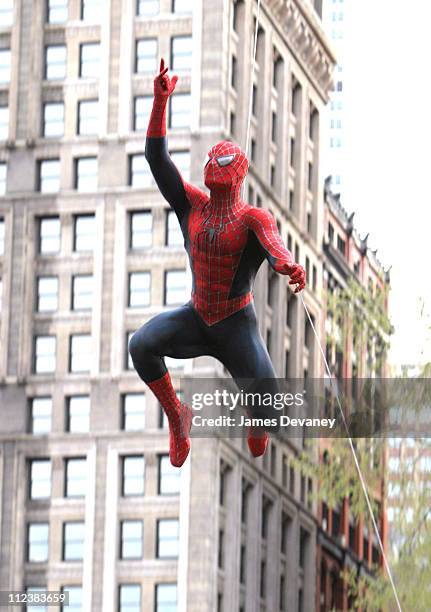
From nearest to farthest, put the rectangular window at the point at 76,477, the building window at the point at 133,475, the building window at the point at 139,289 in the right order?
the building window at the point at 133,475 → the rectangular window at the point at 76,477 → the building window at the point at 139,289

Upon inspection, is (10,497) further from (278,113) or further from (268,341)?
(278,113)

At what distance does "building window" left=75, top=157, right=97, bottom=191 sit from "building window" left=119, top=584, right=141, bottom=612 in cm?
1436

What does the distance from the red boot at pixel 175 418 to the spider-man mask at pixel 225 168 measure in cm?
143

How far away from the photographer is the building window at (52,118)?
249 ft

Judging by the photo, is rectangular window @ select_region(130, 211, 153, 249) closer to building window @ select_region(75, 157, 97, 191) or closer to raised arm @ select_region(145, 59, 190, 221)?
building window @ select_region(75, 157, 97, 191)

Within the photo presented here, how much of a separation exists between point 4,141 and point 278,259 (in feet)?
209

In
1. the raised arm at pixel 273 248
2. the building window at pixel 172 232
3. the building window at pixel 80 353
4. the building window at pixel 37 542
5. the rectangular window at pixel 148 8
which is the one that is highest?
the rectangular window at pixel 148 8

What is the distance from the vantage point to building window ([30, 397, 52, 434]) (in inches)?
2844

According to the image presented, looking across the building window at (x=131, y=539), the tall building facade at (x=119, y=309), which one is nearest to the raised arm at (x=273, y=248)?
the tall building facade at (x=119, y=309)

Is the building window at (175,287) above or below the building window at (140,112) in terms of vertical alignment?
below

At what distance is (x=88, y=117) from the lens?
75.6 metres

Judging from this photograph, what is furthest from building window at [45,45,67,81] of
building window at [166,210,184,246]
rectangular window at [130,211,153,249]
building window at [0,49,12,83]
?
building window at [166,210,184,246]

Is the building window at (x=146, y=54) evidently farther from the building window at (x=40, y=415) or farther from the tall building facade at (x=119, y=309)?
the building window at (x=40, y=415)

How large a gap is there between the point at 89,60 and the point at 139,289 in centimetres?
887
